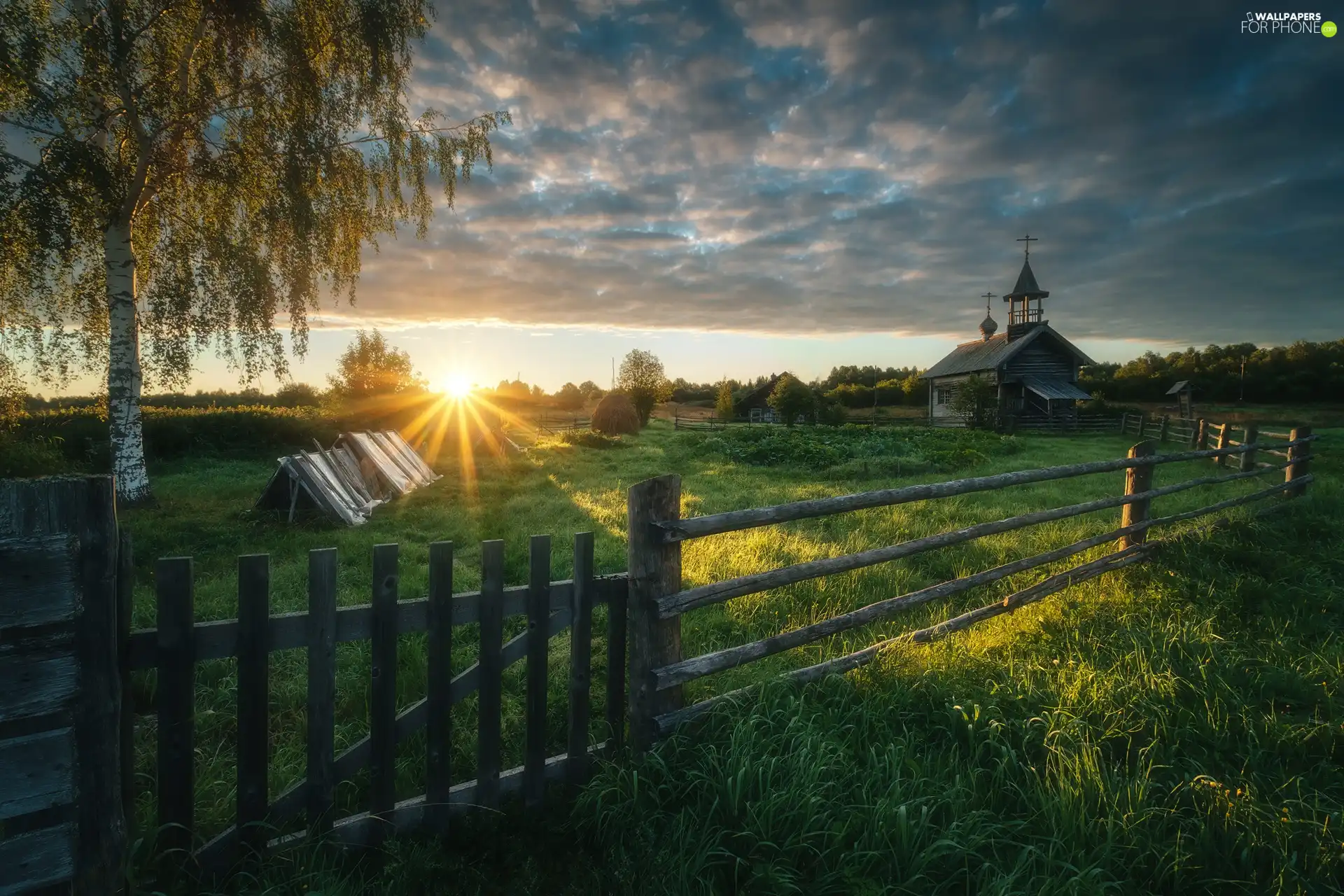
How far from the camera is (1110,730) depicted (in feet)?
9.93

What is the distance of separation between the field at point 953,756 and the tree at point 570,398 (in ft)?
197

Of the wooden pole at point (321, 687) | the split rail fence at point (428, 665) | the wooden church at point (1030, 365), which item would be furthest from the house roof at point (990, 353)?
the wooden pole at point (321, 687)

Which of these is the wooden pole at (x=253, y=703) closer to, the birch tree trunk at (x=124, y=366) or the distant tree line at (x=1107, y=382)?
the birch tree trunk at (x=124, y=366)

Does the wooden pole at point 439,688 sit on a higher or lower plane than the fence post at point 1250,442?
lower

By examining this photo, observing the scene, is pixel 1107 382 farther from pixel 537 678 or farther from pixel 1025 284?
pixel 537 678

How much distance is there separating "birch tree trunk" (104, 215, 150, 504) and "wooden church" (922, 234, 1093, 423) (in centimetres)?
3502

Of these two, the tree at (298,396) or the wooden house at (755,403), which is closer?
the tree at (298,396)

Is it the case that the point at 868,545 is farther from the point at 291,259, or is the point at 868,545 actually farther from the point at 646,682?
the point at 291,259

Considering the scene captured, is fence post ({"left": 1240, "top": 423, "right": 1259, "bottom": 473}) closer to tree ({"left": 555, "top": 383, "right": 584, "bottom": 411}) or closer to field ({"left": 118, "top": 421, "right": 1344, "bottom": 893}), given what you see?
field ({"left": 118, "top": 421, "right": 1344, "bottom": 893})

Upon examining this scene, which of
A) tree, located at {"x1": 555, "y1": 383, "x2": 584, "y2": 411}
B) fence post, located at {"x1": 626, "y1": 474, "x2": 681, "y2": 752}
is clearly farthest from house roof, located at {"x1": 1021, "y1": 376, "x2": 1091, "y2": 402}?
tree, located at {"x1": 555, "y1": 383, "x2": 584, "y2": 411}

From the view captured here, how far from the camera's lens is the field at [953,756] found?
232 cm

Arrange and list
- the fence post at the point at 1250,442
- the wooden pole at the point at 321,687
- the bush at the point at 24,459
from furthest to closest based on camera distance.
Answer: the fence post at the point at 1250,442, the bush at the point at 24,459, the wooden pole at the point at 321,687

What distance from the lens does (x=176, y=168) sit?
10.2 metres

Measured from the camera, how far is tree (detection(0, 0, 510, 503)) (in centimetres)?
892
